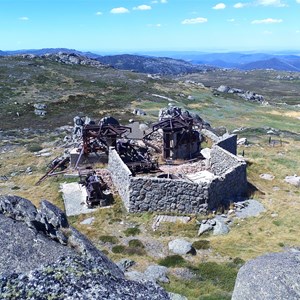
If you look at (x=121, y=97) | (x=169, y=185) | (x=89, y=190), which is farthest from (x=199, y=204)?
(x=121, y=97)

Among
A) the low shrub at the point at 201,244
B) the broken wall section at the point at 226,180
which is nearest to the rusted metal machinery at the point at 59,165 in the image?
the broken wall section at the point at 226,180

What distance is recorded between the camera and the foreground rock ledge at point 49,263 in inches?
356

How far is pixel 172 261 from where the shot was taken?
1756 cm

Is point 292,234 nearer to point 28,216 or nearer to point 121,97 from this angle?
point 28,216

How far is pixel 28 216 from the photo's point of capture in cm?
1392

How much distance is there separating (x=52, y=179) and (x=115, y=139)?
6.33 meters

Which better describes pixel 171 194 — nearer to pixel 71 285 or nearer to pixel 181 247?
pixel 181 247

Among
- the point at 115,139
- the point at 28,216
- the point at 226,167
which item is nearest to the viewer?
the point at 28,216

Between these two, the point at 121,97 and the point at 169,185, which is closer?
the point at 169,185

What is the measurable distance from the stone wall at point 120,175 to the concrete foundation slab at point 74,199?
7.28 ft

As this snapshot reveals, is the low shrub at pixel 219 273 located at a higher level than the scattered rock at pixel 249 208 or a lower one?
higher

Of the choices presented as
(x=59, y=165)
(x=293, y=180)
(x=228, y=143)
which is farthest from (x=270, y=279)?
(x=59, y=165)

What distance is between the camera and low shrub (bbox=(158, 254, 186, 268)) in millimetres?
17297

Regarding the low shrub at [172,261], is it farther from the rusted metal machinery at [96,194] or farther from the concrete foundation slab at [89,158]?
the concrete foundation slab at [89,158]
